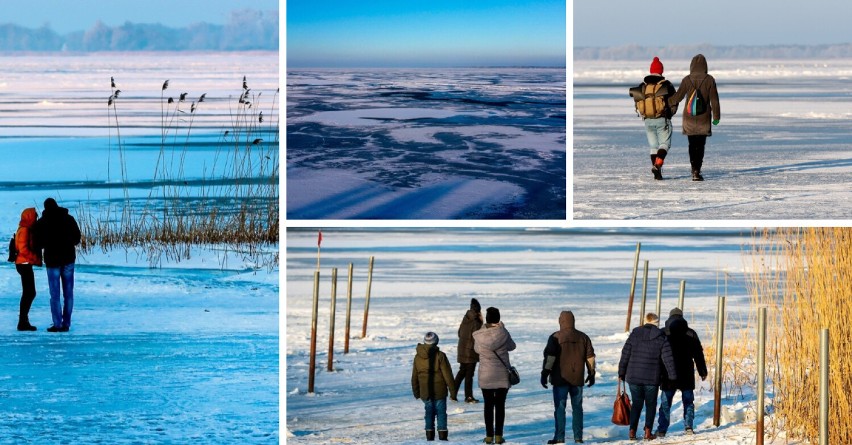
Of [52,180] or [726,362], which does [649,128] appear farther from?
[52,180]

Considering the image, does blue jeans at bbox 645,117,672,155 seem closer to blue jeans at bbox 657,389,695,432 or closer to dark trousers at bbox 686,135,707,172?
dark trousers at bbox 686,135,707,172

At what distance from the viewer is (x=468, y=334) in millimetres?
12977

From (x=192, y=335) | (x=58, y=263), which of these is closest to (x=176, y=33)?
(x=192, y=335)

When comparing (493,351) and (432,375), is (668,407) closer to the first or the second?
(493,351)

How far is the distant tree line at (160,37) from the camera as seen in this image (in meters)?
28.7

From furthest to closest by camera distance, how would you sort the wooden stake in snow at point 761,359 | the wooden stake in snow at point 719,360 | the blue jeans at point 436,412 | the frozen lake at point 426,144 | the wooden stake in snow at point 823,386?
the frozen lake at point 426,144 < the wooden stake in snow at point 719,360 < the blue jeans at point 436,412 < the wooden stake in snow at point 761,359 < the wooden stake in snow at point 823,386

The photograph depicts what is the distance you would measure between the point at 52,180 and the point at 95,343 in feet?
28.8

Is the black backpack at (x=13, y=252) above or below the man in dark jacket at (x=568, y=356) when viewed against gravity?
above

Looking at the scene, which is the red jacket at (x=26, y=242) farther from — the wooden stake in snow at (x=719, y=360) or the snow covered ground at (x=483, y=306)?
the wooden stake in snow at (x=719, y=360)

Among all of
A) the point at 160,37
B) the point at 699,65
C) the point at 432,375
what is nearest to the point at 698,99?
the point at 699,65

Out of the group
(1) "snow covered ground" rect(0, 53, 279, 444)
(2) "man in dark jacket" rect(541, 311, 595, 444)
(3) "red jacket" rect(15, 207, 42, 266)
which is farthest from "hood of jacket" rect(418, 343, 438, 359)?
(3) "red jacket" rect(15, 207, 42, 266)

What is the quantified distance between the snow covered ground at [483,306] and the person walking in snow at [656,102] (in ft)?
8.49

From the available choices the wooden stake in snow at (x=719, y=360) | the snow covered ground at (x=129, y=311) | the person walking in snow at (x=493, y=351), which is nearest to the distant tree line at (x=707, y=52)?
the wooden stake in snow at (x=719, y=360)

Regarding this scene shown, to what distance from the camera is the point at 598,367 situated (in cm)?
1614
